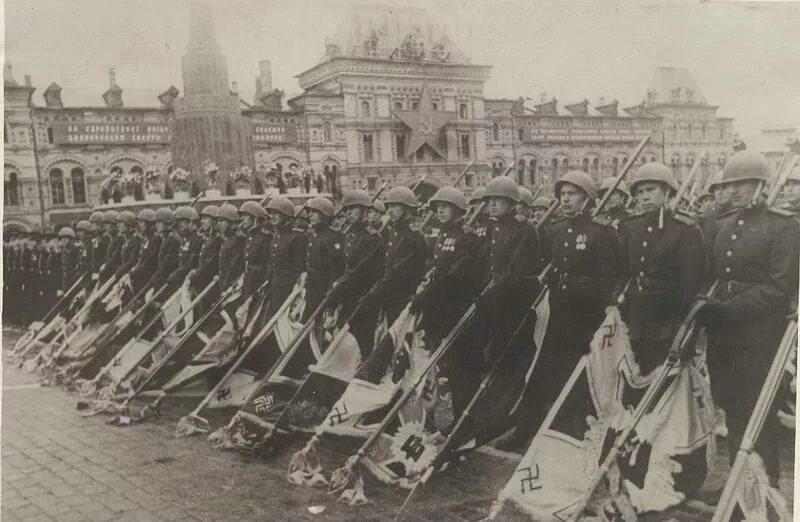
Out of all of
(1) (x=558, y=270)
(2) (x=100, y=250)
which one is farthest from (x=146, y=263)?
(1) (x=558, y=270)

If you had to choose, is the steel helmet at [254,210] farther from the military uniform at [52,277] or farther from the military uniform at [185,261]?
the military uniform at [52,277]

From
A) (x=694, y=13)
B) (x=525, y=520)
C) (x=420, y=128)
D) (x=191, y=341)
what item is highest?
(x=694, y=13)

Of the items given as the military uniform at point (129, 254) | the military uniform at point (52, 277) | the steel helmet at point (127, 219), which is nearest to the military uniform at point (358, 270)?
the military uniform at point (129, 254)

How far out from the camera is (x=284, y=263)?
6.38 metres

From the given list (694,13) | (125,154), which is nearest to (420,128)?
(694,13)

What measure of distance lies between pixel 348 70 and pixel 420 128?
117 cm

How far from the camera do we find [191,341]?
6.47 m

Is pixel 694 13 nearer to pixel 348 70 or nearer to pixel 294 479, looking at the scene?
pixel 348 70

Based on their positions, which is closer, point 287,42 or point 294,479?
point 294,479

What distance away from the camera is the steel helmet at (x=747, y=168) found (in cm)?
400

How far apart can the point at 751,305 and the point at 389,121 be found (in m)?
4.79

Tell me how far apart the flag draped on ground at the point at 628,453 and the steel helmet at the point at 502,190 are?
54.1 inches

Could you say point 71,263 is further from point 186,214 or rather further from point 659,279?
point 659,279

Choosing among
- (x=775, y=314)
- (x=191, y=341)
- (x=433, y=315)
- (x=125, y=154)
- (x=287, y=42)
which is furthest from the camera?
(x=125, y=154)
